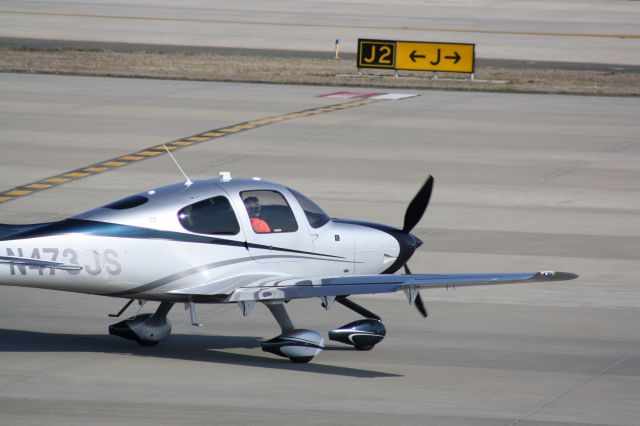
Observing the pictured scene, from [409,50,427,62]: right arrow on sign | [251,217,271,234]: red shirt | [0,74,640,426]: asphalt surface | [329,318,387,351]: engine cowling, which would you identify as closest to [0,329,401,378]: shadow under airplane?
[0,74,640,426]: asphalt surface

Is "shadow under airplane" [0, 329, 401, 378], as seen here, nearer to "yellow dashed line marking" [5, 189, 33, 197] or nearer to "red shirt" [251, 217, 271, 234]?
"red shirt" [251, 217, 271, 234]

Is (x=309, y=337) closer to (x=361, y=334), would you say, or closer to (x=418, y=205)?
(x=361, y=334)

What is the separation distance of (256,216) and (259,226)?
0.51ft

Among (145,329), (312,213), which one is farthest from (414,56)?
(145,329)

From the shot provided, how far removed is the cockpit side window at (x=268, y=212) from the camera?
17781 millimetres

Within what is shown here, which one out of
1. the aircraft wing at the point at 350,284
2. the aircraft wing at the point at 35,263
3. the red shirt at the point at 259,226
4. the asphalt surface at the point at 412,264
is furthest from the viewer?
the red shirt at the point at 259,226

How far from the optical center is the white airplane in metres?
16.6

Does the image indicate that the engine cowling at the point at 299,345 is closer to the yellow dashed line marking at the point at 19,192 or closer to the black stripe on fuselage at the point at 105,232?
the black stripe on fuselage at the point at 105,232

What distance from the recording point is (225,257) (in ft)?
57.4

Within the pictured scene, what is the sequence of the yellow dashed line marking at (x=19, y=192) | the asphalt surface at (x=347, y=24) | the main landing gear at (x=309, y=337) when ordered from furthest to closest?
the asphalt surface at (x=347, y=24)
the yellow dashed line marking at (x=19, y=192)
the main landing gear at (x=309, y=337)

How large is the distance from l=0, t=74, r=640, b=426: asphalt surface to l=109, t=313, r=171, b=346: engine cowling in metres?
0.19

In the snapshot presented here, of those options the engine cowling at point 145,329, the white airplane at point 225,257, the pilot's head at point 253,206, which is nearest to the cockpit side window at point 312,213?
the white airplane at point 225,257

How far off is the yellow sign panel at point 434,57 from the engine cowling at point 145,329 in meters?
37.4

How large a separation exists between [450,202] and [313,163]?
6105 mm
